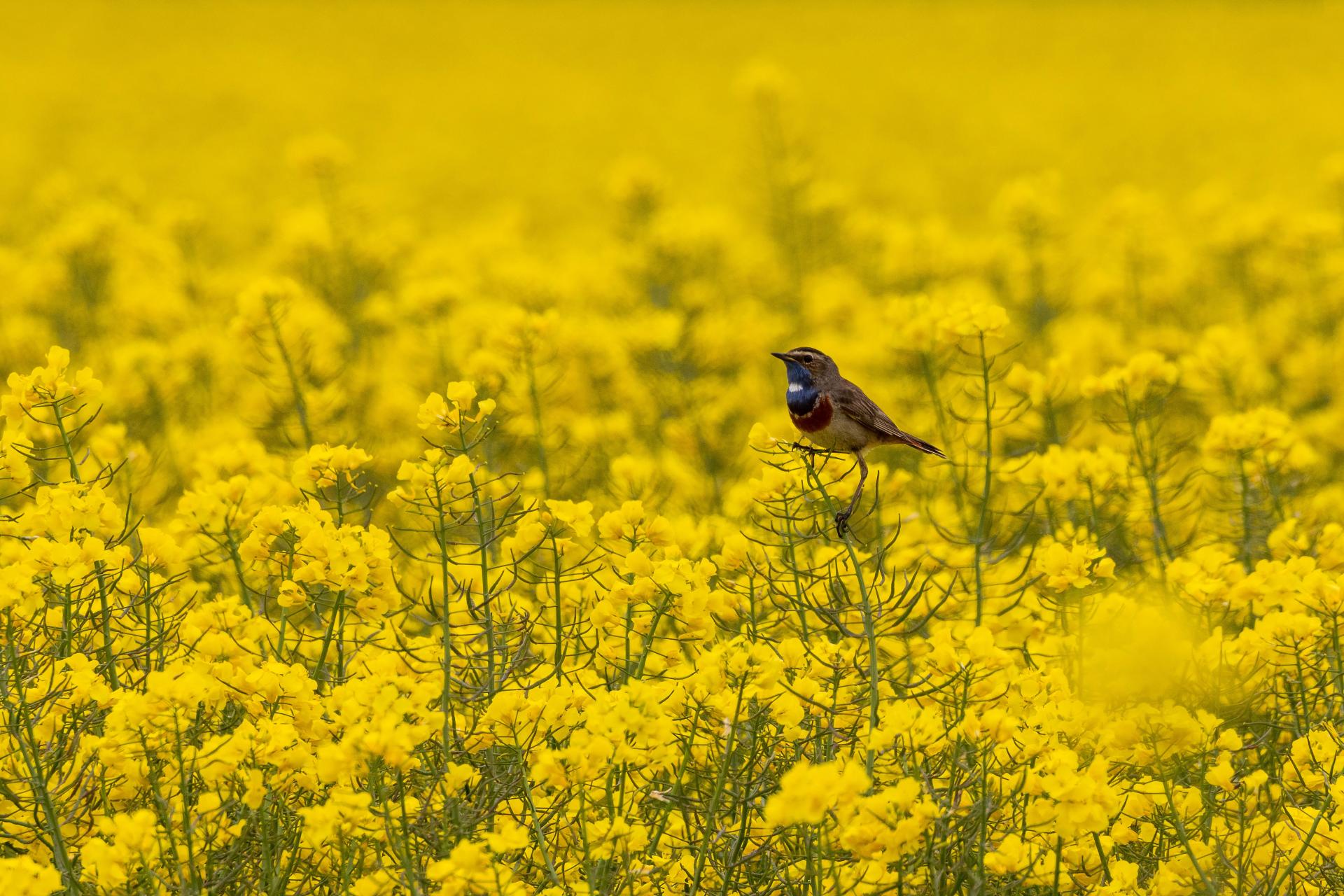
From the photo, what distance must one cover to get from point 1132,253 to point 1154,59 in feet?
71.6

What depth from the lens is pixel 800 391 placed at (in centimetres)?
402

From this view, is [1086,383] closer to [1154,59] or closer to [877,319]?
[877,319]

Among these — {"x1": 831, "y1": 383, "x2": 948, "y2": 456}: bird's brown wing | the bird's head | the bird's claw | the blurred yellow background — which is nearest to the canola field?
the bird's claw

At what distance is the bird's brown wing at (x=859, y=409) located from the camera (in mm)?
3945

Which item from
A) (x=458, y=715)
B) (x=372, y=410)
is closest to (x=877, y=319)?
(x=372, y=410)

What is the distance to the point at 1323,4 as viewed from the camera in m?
35.3

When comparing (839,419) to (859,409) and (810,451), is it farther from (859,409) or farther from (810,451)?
(810,451)

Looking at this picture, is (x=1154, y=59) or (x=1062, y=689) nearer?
(x=1062, y=689)

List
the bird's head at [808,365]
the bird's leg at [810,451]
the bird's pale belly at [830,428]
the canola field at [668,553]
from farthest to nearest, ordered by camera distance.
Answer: the bird's head at [808,365] < the bird's pale belly at [830,428] < the bird's leg at [810,451] < the canola field at [668,553]

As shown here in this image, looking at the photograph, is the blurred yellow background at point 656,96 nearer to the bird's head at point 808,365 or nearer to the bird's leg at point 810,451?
the bird's head at point 808,365

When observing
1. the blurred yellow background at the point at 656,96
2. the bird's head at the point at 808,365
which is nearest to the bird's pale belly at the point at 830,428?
the bird's head at the point at 808,365

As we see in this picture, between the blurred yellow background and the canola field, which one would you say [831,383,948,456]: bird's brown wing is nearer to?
the canola field

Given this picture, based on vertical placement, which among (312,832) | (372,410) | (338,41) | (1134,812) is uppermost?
(338,41)

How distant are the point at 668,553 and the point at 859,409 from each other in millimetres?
875
